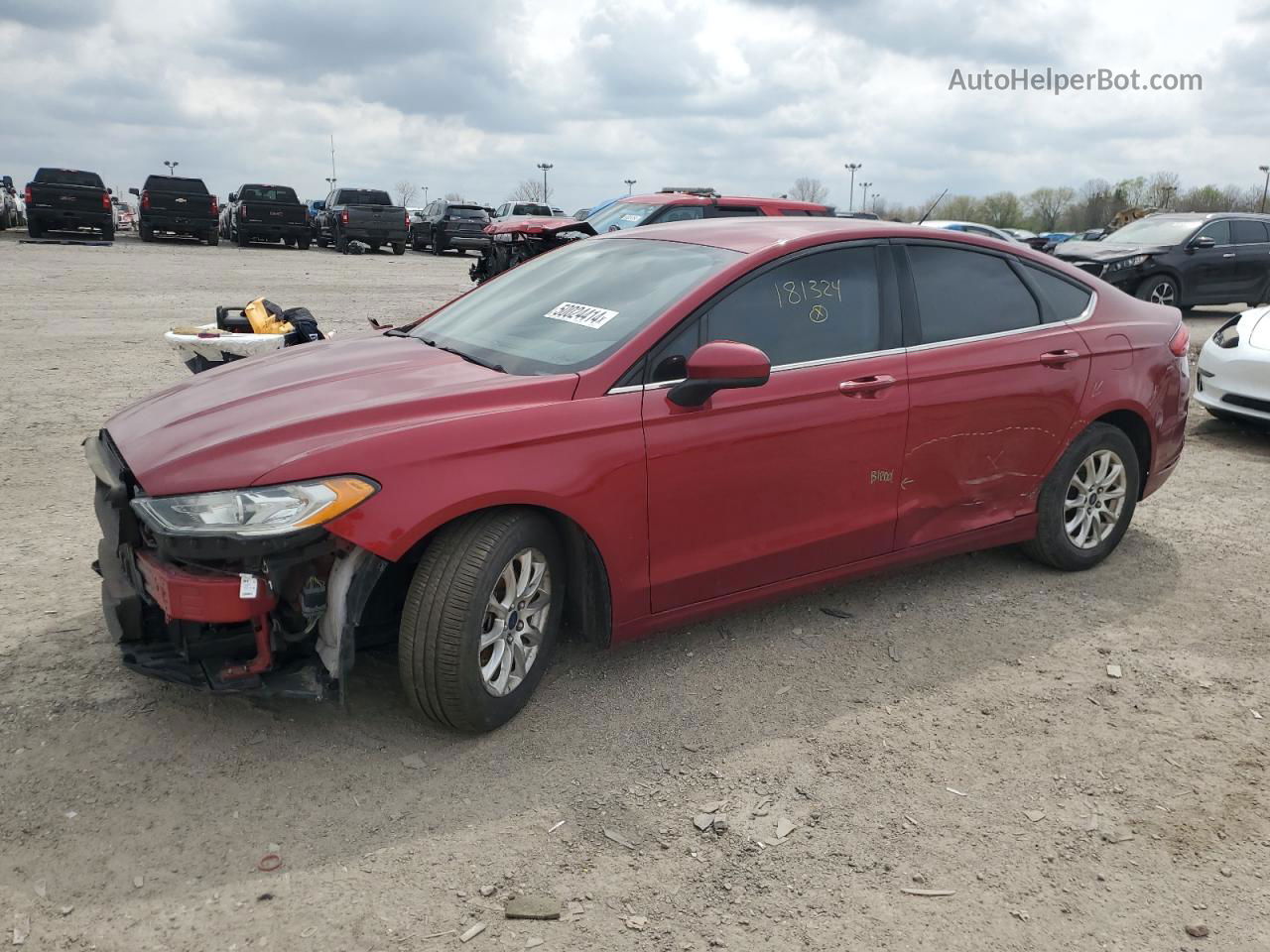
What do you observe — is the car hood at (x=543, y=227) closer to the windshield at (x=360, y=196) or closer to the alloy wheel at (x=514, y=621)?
the alloy wheel at (x=514, y=621)

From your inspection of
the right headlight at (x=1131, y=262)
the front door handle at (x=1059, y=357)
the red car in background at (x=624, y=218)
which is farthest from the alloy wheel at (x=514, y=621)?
the right headlight at (x=1131, y=262)

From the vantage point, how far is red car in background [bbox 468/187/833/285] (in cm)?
1316

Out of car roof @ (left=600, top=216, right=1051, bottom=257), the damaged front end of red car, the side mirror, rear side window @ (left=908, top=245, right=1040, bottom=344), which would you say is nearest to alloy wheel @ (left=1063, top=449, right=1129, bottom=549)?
rear side window @ (left=908, top=245, right=1040, bottom=344)

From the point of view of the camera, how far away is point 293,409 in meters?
3.27

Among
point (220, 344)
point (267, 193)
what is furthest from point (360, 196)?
point (220, 344)

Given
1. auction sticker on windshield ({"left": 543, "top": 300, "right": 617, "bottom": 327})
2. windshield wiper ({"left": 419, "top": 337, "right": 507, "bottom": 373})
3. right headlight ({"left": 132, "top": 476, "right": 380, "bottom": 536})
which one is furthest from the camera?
auction sticker on windshield ({"left": 543, "top": 300, "right": 617, "bottom": 327})

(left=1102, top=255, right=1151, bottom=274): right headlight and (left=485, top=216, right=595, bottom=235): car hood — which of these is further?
(left=1102, top=255, right=1151, bottom=274): right headlight

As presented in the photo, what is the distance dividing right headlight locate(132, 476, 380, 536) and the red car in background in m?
10.1

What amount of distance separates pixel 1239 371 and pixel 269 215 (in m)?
26.2

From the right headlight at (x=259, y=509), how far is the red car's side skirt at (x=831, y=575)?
1.11 meters

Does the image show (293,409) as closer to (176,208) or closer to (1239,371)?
(1239,371)

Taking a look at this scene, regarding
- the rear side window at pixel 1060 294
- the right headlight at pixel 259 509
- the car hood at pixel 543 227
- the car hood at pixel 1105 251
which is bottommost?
the right headlight at pixel 259 509

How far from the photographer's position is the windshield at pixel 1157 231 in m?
15.5

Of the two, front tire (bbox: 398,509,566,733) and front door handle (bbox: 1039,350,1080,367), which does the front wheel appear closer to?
front door handle (bbox: 1039,350,1080,367)
